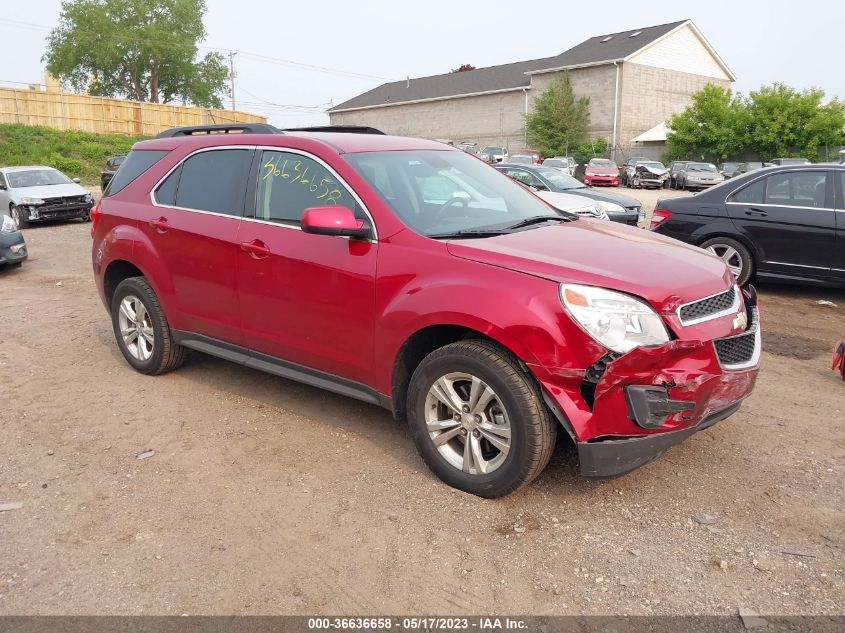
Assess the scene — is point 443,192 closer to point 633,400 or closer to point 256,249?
point 256,249

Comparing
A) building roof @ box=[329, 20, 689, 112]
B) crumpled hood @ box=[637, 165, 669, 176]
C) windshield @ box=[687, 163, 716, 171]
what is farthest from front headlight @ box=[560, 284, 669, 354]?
building roof @ box=[329, 20, 689, 112]

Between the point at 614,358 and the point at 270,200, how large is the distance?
8.04 feet

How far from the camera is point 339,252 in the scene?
407cm

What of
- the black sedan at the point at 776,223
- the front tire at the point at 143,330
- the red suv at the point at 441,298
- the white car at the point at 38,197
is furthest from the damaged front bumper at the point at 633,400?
the white car at the point at 38,197

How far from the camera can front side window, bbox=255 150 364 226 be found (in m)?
4.21

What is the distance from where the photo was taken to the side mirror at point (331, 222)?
3830 mm

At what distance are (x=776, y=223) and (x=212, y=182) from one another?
20.8ft

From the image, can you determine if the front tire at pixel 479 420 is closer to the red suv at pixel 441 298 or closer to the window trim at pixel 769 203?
the red suv at pixel 441 298

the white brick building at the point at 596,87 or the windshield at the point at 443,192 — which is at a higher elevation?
the white brick building at the point at 596,87

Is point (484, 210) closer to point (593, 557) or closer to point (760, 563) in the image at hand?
point (593, 557)

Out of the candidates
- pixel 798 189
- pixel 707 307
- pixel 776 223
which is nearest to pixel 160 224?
pixel 707 307

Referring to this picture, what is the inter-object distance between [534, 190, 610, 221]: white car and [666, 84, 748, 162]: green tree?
1319 inches

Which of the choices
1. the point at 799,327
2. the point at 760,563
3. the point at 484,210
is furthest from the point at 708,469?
the point at 799,327

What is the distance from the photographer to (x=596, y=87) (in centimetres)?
4778
